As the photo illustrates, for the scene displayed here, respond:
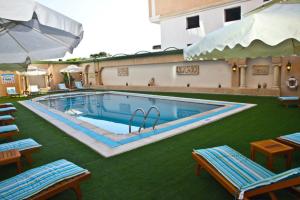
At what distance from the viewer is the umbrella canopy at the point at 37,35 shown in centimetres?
276

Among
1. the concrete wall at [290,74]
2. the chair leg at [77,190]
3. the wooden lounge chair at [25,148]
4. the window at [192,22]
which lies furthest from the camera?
the window at [192,22]

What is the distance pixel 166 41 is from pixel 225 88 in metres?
13.0

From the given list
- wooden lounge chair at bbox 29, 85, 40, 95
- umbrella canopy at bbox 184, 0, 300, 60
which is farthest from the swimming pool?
wooden lounge chair at bbox 29, 85, 40, 95

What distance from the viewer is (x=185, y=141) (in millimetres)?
5758

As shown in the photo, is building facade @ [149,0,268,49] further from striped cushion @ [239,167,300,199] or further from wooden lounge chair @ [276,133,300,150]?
striped cushion @ [239,167,300,199]

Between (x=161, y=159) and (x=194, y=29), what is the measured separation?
21.5m

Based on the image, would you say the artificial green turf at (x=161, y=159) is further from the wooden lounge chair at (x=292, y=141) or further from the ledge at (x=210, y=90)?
the ledge at (x=210, y=90)

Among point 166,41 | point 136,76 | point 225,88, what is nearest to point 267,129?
point 225,88

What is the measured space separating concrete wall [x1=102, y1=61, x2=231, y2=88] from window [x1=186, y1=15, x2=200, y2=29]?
7568 millimetres

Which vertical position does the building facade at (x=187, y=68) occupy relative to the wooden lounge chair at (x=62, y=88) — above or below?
above

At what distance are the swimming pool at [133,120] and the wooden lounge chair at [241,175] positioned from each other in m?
2.40

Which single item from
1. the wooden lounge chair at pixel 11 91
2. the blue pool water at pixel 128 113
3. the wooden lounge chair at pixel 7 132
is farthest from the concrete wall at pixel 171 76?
the wooden lounge chair at pixel 7 132

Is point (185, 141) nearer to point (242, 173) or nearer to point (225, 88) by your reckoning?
point (242, 173)

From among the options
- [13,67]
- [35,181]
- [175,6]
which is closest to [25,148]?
[35,181]
